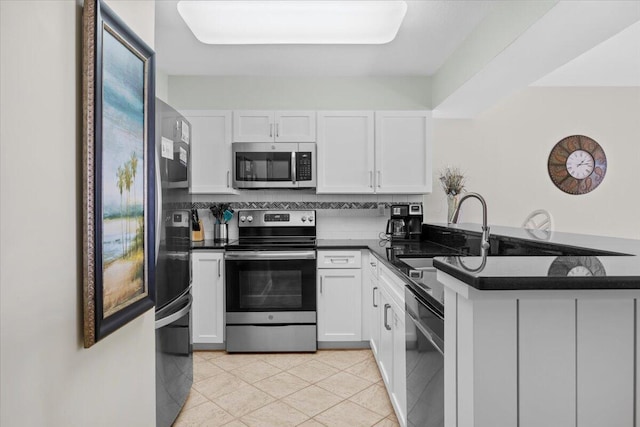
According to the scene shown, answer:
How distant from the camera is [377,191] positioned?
3701mm

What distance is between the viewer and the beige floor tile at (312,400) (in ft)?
8.07

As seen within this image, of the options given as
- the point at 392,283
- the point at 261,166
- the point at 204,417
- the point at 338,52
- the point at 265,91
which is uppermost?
the point at 338,52

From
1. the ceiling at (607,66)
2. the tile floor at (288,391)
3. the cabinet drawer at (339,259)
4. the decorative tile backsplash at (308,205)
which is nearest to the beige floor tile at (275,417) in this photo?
the tile floor at (288,391)

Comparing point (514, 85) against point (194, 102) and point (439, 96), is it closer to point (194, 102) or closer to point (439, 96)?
point (439, 96)

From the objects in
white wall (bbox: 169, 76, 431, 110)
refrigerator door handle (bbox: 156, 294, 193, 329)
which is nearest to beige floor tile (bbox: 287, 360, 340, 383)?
refrigerator door handle (bbox: 156, 294, 193, 329)

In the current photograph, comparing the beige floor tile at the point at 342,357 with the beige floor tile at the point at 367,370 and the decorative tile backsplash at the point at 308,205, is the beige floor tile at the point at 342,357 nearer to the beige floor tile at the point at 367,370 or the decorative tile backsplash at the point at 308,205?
the beige floor tile at the point at 367,370

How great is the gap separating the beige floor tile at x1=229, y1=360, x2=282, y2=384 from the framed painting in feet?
5.50

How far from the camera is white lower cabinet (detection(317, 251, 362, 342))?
135 inches

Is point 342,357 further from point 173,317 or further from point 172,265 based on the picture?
point 172,265

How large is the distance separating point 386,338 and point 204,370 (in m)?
1.43

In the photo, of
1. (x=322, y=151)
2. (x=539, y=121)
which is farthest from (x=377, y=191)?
(x=539, y=121)

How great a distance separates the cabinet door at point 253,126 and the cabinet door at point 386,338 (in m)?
1.77

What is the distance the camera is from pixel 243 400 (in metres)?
2.58

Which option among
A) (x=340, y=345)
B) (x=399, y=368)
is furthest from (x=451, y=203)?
(x=399, y=368)
